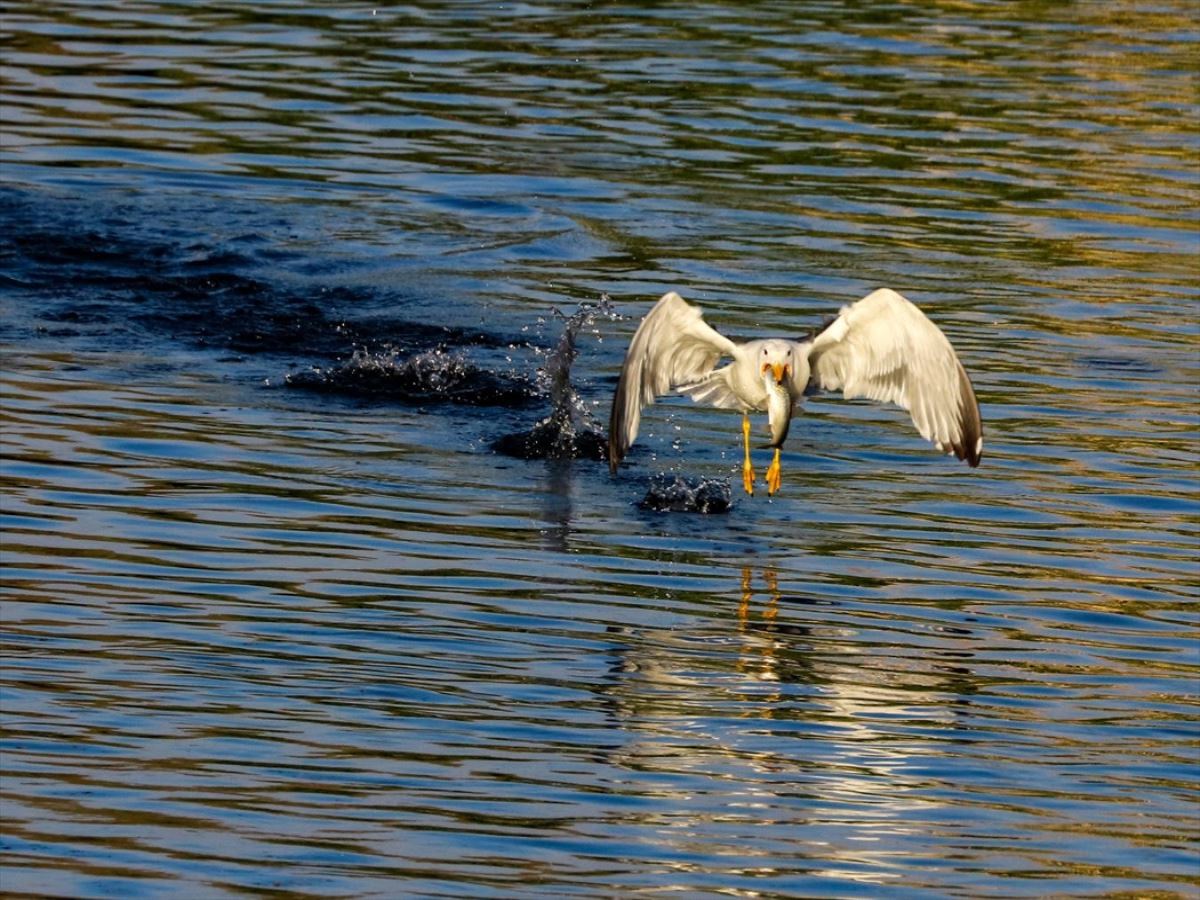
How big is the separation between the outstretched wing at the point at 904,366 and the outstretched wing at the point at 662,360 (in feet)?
1.74

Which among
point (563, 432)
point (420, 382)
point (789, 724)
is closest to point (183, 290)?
point (420, 382)

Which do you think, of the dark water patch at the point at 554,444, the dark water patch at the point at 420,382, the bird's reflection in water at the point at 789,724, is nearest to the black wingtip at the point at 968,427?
the bird's reflection in water at the point at 789,724

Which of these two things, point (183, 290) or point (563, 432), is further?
point (183, 290)

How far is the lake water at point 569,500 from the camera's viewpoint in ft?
23.8

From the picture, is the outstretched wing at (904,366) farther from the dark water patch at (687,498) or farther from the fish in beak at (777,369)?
the dark water patch at (687,498)

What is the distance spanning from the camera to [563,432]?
12.0m

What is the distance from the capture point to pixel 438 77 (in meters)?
21.1

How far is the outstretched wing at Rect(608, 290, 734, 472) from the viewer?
34.0 ft

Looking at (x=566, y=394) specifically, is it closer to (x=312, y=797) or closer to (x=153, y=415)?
(x=153, y=415)

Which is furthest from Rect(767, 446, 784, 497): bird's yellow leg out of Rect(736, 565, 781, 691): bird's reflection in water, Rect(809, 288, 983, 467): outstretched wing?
Rect(736, 565, 781, 691): bird's reflection in water

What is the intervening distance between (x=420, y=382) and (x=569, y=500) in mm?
2023

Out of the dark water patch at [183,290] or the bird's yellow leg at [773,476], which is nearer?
the bird's yellow leg at [773,476]

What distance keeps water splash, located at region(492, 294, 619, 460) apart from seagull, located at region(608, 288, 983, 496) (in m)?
0.97

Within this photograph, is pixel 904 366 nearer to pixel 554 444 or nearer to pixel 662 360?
pixel 662 360
